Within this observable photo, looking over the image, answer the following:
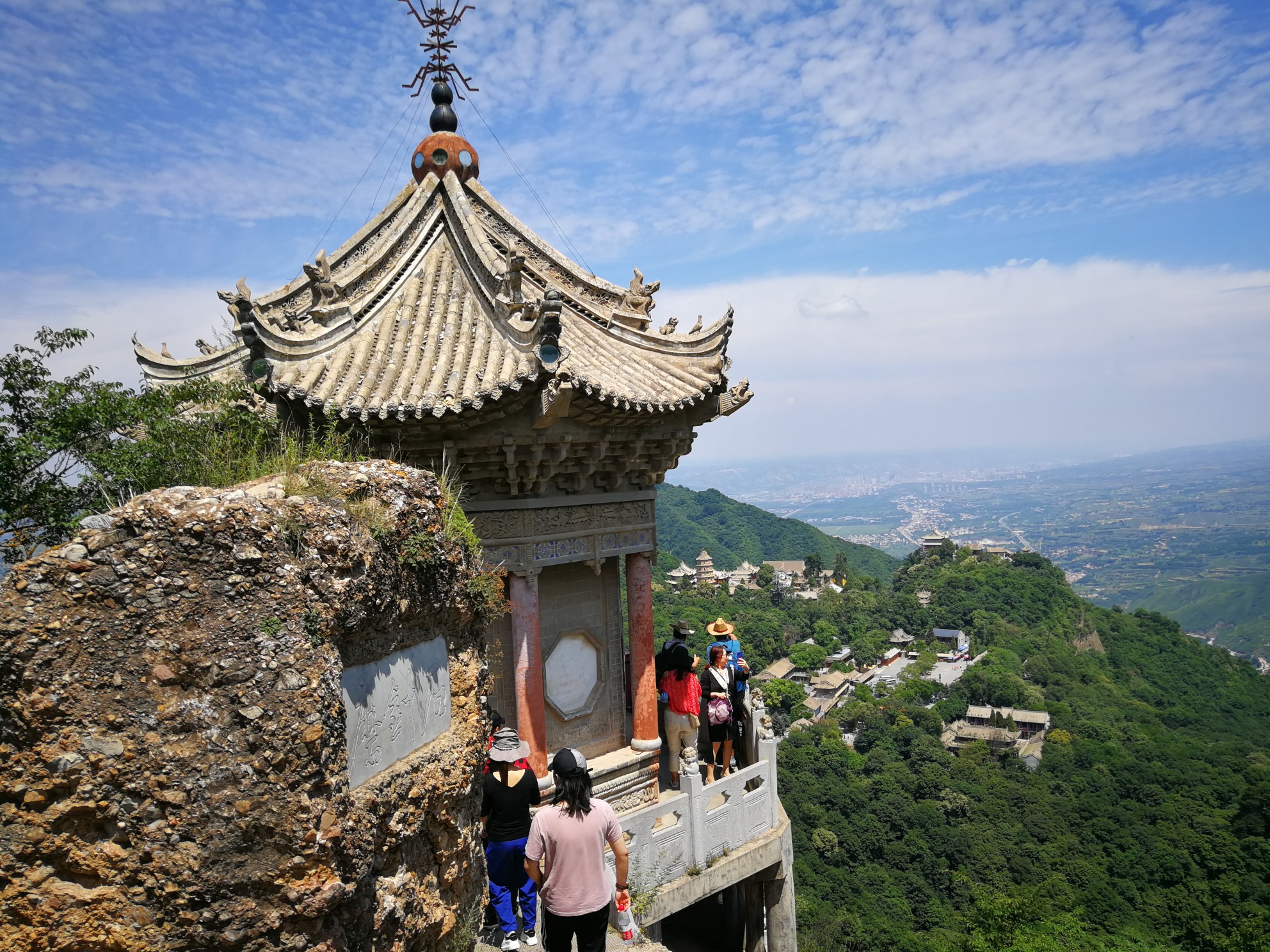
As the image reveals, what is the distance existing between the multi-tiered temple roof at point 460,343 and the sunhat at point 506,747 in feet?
9.28

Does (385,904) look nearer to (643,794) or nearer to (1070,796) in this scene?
(643,794)

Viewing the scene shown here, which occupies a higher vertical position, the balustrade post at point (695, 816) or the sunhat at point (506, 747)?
the sunhat at point (506, 747)

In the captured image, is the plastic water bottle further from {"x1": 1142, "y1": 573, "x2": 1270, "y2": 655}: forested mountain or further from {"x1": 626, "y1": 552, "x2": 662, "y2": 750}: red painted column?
{"x1": 1142, "y1": 573, "x2": 1270, "y2": 655}: forested mountain

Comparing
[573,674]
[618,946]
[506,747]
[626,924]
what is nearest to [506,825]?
[506,747]

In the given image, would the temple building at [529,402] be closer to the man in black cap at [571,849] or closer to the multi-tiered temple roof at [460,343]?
the multi-tiered temple roof at [460,343]

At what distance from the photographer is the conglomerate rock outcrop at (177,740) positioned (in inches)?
128

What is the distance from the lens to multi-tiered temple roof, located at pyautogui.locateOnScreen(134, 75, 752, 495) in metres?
7.56

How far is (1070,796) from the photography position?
68.4 metres

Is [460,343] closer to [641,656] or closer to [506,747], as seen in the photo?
[641,656]

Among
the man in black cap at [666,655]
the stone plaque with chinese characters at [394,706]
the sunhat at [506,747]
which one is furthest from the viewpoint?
the man in black cap at [666,655]

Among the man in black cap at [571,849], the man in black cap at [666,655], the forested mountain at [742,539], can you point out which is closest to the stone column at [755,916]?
the man in black cap at [666,655]

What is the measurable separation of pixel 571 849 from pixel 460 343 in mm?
5229

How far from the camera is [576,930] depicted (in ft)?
16.2

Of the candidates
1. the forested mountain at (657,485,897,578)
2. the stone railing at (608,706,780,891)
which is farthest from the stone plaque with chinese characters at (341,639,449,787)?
the forested mountain at (657,485,897,578)
